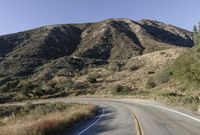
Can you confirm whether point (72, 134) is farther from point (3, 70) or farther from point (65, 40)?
point (65, 40)

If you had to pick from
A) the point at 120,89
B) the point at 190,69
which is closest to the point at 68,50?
the point at 120,89

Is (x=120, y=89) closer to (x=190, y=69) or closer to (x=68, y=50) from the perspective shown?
(x=190, y=69)

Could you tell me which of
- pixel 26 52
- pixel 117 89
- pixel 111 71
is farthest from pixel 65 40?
pixel 117 89

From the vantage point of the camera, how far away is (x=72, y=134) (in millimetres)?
17031

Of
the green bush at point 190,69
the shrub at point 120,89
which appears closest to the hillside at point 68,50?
the shrub at point 120,89

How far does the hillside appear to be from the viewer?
7819 centimetres

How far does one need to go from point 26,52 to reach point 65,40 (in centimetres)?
2483

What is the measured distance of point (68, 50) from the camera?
128m

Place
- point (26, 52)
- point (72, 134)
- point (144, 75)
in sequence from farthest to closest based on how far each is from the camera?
point (26, 52)
point (144, 75)
point (72, 134)

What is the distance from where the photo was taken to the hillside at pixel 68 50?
78188 mm

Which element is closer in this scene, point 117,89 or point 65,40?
point 117,89

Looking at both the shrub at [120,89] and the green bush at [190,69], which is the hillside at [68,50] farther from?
the green bush at [190,69]

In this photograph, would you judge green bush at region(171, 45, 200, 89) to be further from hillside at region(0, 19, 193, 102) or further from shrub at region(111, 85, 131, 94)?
hillside at region(0, 19, 193, 102)

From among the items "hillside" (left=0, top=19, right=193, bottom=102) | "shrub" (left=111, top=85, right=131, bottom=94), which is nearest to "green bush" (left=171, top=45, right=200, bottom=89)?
"shrub" (left=111, top=85, right=131, bottom=94)
